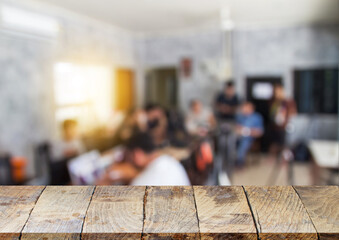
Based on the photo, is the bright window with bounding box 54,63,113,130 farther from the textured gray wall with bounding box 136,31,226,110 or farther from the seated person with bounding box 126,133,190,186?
the seated person with bounding box 126,133,190,186

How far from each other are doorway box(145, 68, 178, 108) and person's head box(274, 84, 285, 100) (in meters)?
2.20

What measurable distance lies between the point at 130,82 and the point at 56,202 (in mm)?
7783

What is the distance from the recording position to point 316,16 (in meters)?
6.75

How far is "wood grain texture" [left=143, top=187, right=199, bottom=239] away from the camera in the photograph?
743 mm

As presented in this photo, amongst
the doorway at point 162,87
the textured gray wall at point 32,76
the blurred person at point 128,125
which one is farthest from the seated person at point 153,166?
the doorway at point 162,87

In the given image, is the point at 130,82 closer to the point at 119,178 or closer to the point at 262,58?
the point at 262,58

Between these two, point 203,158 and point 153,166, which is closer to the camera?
point 153,166

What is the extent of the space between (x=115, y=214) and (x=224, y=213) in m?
0.24

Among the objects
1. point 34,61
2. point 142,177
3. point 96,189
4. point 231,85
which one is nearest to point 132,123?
point 34,61

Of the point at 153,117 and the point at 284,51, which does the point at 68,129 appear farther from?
the point at 284,51

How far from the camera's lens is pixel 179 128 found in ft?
23.4

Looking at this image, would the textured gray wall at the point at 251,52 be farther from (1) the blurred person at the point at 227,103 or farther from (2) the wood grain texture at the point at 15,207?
(2) the wood grain texture at the point at 15,207

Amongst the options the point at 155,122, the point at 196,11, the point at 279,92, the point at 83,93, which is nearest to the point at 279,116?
A: the point at 279,92

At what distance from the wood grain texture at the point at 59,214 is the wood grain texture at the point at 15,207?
2cm
